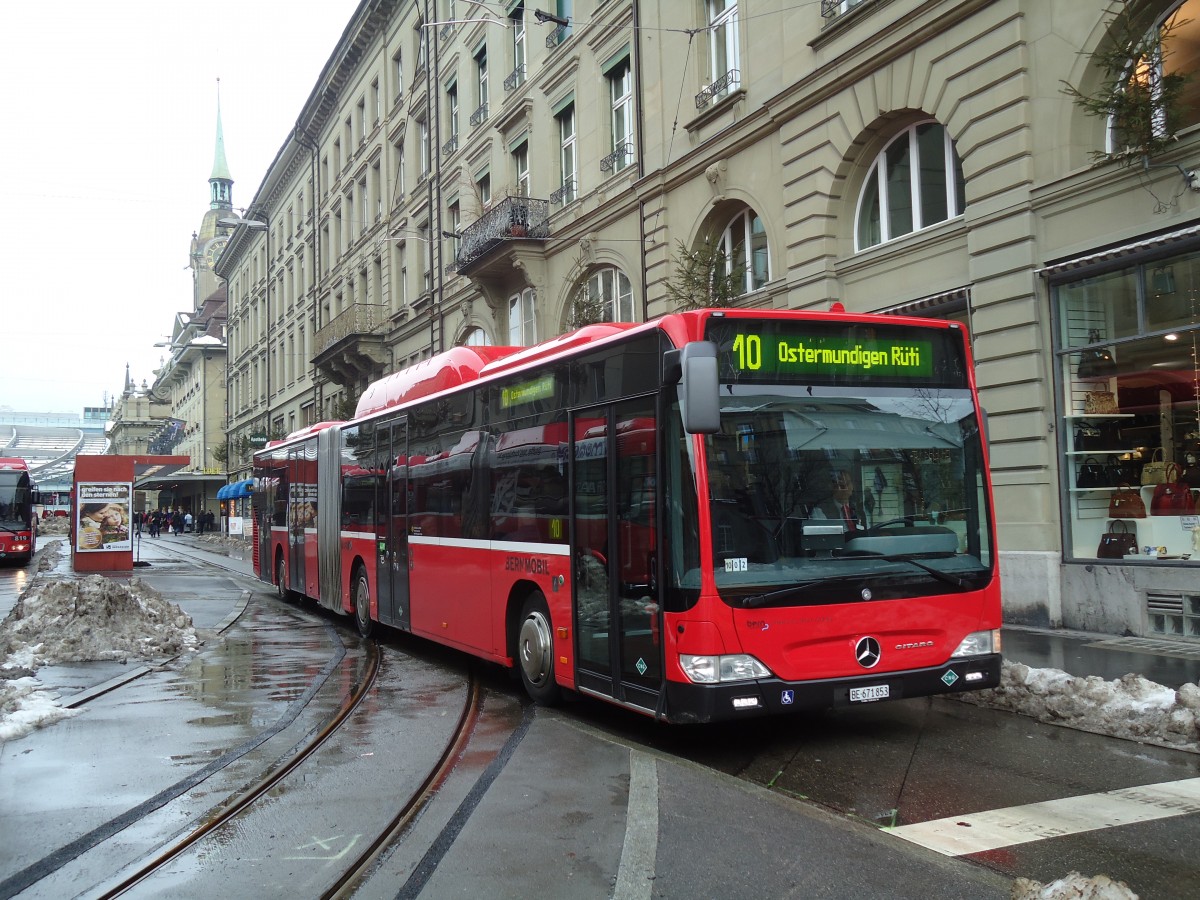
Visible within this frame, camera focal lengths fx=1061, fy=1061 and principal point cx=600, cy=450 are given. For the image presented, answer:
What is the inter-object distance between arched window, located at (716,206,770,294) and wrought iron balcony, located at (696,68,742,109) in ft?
6.82

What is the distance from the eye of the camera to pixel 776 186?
17.3 metres

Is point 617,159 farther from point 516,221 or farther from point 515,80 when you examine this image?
point 515,80

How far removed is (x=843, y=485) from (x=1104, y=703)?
2779 mm

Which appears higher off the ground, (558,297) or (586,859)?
(558,297)

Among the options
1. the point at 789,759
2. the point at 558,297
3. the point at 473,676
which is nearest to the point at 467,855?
the point at 789,759

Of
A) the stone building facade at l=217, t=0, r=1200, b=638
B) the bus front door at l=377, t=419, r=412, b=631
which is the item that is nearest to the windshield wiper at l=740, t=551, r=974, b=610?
the stone building facade at l=217, t=0, r=1200, b=638

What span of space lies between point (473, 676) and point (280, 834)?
5.45m

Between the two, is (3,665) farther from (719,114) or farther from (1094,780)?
(719,114)

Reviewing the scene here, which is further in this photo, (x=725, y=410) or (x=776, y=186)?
(x=776, y=186)

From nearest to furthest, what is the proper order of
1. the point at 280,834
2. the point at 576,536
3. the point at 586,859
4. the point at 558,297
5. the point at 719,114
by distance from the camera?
the point at 586,859 → the point at 280,834 → the point at 576,536 → the point at 719,114 → the point at 558,297

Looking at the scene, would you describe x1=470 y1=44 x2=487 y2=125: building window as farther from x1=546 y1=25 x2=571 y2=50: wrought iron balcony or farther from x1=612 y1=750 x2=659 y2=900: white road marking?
x1=612 y1=750 x2=659 y2=900: white road marking

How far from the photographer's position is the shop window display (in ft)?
37.2

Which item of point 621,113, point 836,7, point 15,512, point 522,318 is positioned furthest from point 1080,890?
point 15,512

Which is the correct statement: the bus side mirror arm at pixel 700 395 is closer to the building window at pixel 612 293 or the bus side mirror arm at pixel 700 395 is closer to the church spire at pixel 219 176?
the building window at pixel 612 293
